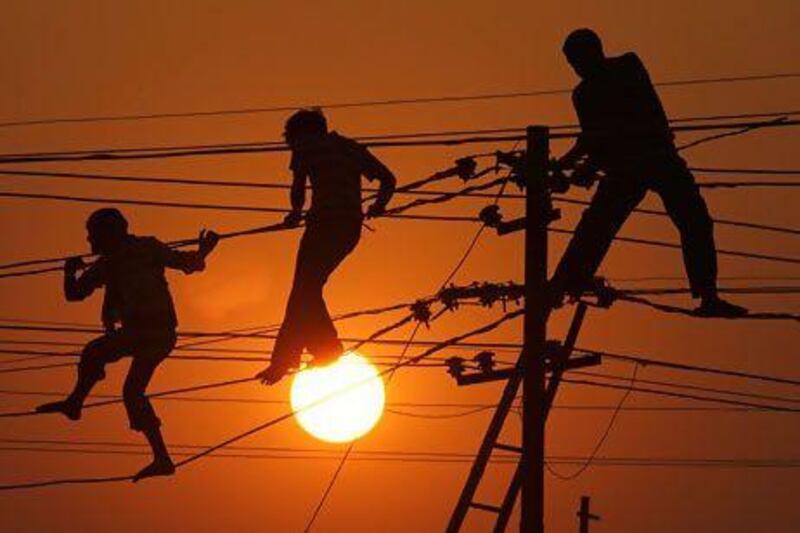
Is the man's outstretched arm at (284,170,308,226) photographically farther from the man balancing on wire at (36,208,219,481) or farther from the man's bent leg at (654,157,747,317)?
the man's bent leg at (654,157,747,317)

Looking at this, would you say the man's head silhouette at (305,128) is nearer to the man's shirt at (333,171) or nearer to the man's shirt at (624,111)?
the man's shirt at (333,171)

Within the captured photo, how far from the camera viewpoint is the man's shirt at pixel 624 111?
49.4ft

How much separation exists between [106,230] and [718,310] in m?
5.31

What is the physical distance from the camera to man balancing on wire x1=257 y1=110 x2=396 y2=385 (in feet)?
50.1

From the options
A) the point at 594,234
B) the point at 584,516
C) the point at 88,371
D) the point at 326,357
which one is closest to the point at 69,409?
the point at 88,371

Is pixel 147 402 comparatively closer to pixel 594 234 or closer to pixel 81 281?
pixel 81 281

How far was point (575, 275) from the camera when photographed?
A: 15945 mm

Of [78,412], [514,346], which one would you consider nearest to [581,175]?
[514,346]

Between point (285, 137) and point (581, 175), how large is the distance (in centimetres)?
260

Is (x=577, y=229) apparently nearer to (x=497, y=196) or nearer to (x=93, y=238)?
(x=497, y=196)

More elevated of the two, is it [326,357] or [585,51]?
[585,51]

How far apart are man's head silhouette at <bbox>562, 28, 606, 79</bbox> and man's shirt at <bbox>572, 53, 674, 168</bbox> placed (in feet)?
0.32

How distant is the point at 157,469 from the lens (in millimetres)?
15711

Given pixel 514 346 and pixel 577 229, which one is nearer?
pixel 577 229
